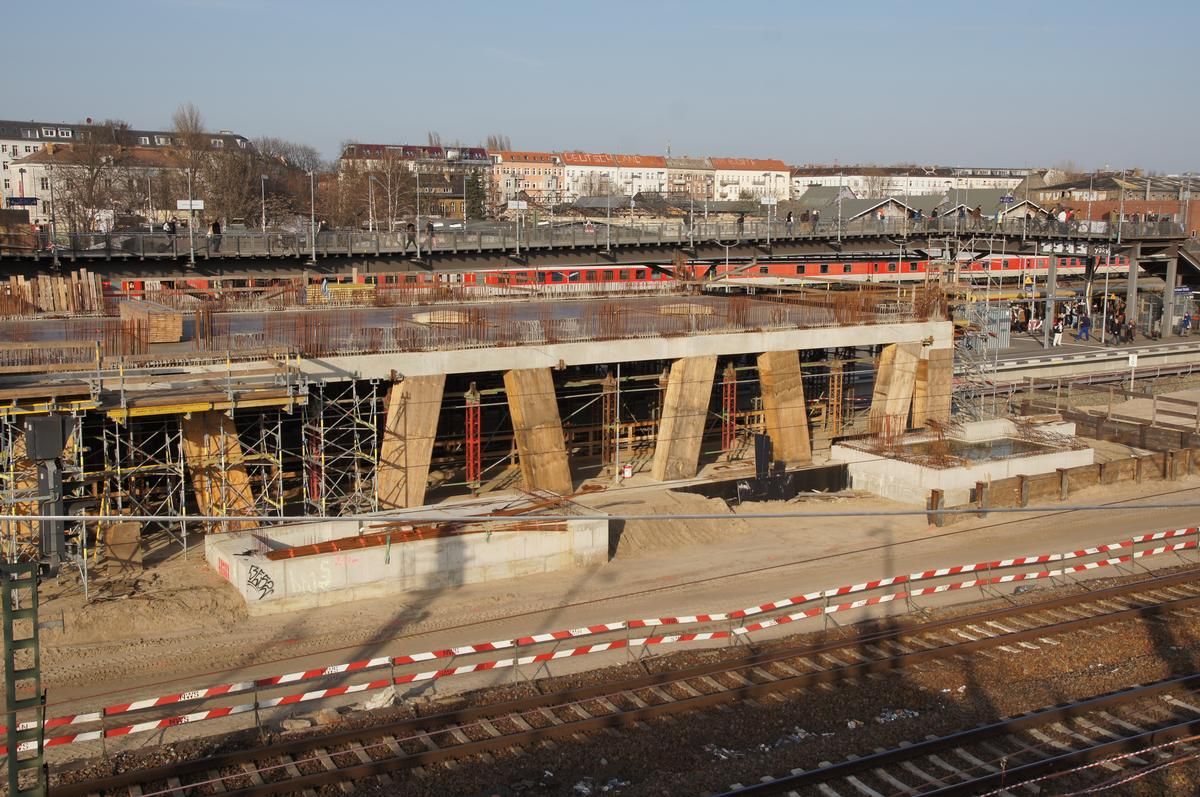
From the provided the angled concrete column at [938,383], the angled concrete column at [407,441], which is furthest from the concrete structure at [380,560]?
the angled concrete column at [938,383]

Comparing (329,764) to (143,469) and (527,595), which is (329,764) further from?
(143,469)

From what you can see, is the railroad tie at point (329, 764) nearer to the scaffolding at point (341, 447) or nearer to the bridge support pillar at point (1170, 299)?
the scaffolding at point (341, 447)

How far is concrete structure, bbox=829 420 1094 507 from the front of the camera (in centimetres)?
2308

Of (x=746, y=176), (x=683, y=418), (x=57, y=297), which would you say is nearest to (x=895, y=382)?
(x=683, y=418)

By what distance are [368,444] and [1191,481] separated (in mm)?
17730

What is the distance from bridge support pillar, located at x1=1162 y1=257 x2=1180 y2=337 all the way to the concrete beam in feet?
73.5

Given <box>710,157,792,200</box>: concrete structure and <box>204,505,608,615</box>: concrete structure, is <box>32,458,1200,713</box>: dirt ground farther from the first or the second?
<box>710,157,792,200</box>: concrete structure

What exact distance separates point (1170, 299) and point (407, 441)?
37.1 metres

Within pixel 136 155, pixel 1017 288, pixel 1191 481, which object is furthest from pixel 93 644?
pixel 136 155

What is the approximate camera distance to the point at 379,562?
650 inches

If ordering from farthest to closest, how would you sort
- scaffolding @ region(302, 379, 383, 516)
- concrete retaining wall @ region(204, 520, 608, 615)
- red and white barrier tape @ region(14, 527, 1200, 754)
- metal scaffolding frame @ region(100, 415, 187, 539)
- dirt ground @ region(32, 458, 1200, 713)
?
1. scaffolding @ region(302, 379, 383, 516)
2. metal scaffolding frame @ region(100, 415, 187, 539)
3. concrete retaining wall @ region(204, 520, 608, 615)
4. dirt ground @ region(32, 458, 1200, 713)
5. red and white barrier tape @ region(14, 527, 1200, 754)

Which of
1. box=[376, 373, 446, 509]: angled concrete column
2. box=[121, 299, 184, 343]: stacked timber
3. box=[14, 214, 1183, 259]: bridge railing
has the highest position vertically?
box=[14, 214, 1183, 259]: bridge railing

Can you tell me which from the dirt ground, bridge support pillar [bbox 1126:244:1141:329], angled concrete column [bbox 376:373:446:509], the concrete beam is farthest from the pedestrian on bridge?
angled concrete column [bbox 376:373:446:509]

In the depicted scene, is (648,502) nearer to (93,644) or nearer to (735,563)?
(735,563)
